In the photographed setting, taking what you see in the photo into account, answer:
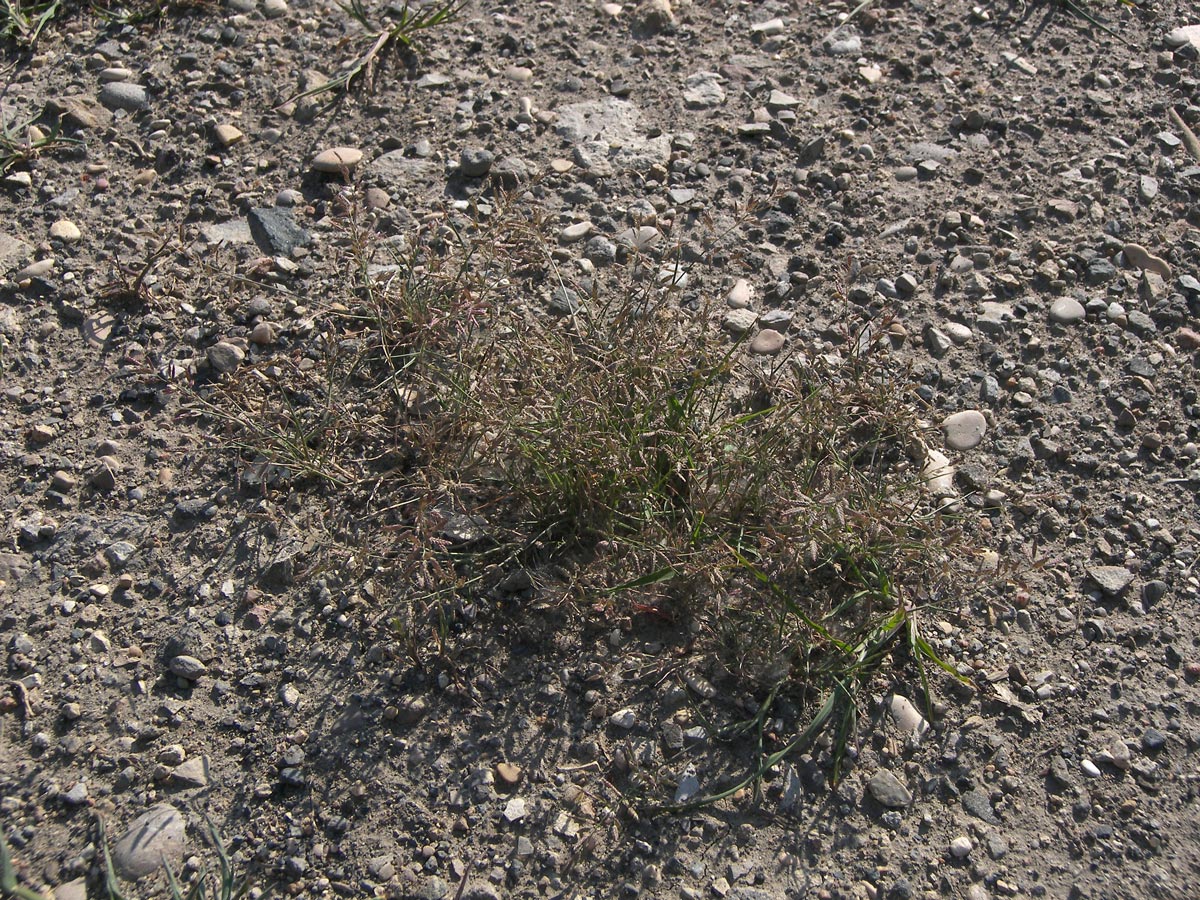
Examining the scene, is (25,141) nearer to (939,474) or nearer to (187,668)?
(187,668)

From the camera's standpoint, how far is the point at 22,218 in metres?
3.26

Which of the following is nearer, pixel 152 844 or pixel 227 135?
pixel 152 844

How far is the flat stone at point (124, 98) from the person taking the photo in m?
3.59

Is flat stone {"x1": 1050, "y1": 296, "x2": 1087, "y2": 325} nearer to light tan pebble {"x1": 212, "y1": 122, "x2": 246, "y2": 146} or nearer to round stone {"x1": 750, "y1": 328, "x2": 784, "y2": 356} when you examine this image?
round stone {"x1": 750, "y1": 328, "x2": 784, "y2": 356}

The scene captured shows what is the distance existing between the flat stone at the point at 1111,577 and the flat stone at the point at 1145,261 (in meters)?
1.10

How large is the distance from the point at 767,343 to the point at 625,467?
73 centimetres

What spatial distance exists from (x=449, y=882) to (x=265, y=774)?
47cm

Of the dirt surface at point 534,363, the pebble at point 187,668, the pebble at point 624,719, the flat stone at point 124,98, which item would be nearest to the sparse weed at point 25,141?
the dirt surface at point 534,363

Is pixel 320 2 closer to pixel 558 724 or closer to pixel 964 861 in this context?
pixel 558 724

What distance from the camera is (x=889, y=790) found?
237cm

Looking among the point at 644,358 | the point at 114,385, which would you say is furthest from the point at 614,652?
the point at 114,385

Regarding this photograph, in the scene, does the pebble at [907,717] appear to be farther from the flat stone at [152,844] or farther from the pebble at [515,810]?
the flat stone at [152,844]

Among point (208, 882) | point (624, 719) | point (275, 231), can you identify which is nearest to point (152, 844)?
point (208, 882)

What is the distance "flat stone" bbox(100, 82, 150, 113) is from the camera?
11.8 ft
